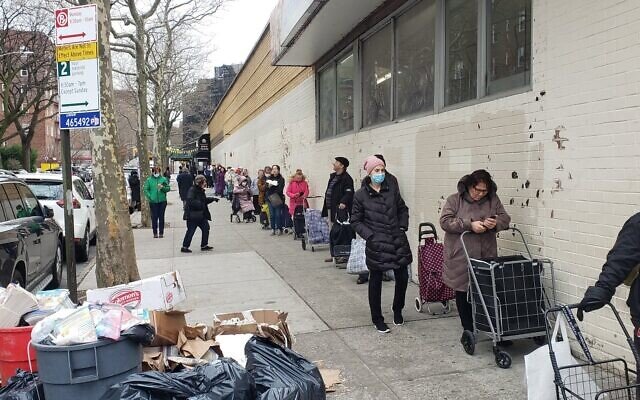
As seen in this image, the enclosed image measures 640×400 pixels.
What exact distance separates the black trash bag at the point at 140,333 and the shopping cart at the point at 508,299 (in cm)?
261

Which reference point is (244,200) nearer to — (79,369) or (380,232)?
(380,232)

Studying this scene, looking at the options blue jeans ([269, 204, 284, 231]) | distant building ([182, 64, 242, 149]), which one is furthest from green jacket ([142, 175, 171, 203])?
distant building ([182, 64, 242, 149])

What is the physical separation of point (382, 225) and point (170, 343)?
2373 millimetres

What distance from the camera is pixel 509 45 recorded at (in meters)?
5.59

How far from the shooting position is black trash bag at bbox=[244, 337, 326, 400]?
3284 millimetres

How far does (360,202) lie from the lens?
18.6 ft

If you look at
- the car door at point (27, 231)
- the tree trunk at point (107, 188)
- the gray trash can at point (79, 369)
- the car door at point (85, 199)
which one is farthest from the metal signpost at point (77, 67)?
the car door at point (85, 199)

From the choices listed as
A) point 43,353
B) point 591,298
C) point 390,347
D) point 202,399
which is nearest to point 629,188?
point 591,298

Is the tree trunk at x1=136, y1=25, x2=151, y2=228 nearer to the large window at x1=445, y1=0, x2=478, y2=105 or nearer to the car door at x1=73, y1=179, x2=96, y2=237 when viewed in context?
the car door at x1=73, y1=179, x2=96, y2=237

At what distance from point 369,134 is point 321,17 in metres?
2.05

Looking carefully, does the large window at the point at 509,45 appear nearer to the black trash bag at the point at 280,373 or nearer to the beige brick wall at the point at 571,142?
the beige brick wall at the point at 571,142

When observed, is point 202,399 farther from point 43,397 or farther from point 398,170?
point 398,170

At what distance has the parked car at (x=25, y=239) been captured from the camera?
5.68 meters

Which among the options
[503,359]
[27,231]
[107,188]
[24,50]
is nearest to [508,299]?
[503,359]
